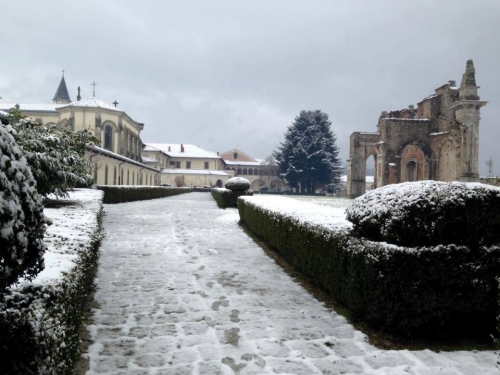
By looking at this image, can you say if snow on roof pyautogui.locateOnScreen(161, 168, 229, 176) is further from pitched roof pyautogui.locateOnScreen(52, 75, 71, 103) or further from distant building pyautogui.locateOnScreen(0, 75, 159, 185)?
pitched roof pyautogui.locateOnScreen(52, 75, 71, 103)

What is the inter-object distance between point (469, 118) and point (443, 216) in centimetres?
3077

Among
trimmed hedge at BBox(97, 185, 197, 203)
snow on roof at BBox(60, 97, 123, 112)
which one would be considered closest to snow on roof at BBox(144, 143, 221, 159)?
snow on roof at BBox(60, 97, 123, 112)

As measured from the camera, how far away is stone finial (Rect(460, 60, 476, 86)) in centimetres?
2938

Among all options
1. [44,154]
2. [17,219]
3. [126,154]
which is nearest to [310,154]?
[126,154]

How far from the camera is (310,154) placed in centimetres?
5341

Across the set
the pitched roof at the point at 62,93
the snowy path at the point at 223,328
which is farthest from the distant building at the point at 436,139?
the pitched roof at the point at 62,93

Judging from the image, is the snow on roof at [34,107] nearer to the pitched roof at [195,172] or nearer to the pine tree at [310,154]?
the pitched roof at [195,172]

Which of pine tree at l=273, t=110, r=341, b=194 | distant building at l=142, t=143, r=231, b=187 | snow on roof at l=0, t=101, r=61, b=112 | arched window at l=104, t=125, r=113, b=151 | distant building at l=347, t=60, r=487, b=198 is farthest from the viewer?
distant building at l=142, t=143, r=231, b=187

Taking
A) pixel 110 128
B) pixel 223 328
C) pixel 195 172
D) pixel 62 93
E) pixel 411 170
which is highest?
pixel 62 93

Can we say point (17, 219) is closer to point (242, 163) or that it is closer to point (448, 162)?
point (448, 162)

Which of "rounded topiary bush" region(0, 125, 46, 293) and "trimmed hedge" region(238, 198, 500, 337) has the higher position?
"rounded topiary bush" region(0, 125, 46, 293)

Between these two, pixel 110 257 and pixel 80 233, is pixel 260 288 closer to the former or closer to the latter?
pixel 80 233

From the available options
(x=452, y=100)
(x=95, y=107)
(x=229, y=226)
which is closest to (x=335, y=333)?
(x=229, y=226)

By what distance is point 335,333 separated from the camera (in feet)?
13.5
